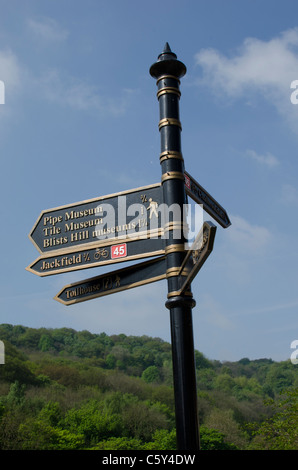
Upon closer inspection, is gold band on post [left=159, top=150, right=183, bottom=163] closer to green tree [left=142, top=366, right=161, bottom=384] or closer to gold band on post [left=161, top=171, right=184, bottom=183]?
gold band on post [left=161, top=171, right=184, bottom=183]

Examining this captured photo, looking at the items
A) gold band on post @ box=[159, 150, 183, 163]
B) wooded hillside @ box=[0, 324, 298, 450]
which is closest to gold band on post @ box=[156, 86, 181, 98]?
gold band on post @ box=[159, 150, 183, 163]

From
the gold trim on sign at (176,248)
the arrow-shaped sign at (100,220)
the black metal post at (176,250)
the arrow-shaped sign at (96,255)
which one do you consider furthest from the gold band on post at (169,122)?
the gold trim on sign at (176,248)

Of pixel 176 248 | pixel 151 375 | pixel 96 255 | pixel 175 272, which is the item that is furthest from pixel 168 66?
pixel 151 375

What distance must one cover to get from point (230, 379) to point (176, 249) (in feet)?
239

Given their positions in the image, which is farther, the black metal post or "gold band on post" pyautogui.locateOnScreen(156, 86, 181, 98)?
"gold band on post" pyautogui.locateOnScreen(156, 86, 181, 98)

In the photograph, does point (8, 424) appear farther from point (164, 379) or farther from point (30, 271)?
point (164, 379)

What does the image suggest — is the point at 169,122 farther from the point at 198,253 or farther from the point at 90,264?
the point at 90,264

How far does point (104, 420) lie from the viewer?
45719 mm

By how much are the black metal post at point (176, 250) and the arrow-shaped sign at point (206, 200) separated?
255 millimetres

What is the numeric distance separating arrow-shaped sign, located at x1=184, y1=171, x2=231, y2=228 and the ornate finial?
1382 mm

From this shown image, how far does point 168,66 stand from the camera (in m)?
6.80

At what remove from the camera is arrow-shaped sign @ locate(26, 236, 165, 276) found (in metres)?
6.50

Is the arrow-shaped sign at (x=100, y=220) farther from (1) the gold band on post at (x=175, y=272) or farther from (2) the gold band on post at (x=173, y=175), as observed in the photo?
(1) the gold band on post at (x=175, y=272)
